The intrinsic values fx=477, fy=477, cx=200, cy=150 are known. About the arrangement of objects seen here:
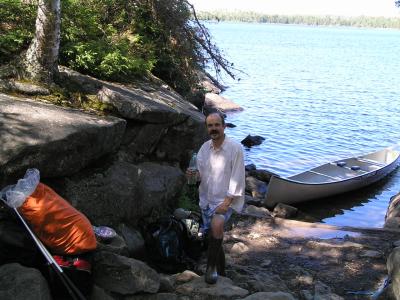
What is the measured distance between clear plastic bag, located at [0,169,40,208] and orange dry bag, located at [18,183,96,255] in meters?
0.04

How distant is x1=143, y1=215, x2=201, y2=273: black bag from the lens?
6.02 meters

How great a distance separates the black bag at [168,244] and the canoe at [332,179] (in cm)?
625

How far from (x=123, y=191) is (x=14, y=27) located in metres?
3.60

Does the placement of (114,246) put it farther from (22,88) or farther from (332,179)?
(332,179)

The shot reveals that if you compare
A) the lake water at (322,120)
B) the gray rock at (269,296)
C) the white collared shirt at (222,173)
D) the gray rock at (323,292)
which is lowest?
the lake water at (322,120)

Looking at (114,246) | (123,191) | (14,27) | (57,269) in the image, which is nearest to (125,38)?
(14,27)

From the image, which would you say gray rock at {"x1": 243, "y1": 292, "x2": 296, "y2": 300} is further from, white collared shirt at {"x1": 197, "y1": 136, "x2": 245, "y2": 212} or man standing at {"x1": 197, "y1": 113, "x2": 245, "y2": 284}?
white collared shirt at {"x1": 197, "y1": 136, "x2": 245, "y2": 212}

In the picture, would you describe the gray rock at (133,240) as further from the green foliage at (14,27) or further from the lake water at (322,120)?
the lake water at (322,120)

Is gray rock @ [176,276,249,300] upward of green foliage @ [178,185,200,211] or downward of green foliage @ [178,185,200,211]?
upward

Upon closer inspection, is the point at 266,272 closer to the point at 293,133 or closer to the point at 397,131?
the point at 293,133

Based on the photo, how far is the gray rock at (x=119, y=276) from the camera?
4836mm

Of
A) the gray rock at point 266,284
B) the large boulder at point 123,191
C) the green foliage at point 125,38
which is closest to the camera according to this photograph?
the gray rock at point 266,284

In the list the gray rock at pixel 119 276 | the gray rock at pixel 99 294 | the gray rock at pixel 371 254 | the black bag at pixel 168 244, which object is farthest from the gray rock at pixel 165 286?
the gray rock at pixel 371 254

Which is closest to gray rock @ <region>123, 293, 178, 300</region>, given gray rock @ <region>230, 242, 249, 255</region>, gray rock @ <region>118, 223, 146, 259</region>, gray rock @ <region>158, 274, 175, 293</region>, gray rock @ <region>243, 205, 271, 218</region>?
gray rock @ <region>158, 274, 175, 293</region>
